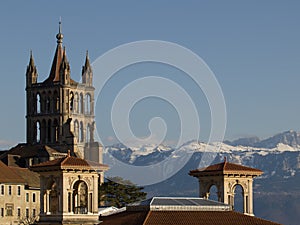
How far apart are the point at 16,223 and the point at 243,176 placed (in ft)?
204

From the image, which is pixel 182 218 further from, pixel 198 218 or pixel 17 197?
pixel 17 197

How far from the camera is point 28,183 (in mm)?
186500

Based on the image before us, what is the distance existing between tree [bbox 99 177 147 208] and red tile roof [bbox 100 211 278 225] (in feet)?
213

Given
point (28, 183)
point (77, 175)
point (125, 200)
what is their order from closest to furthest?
point (77, 175), point (125, 200), point (28, 183)

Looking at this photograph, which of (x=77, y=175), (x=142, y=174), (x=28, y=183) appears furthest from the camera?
(x=28, y=183)

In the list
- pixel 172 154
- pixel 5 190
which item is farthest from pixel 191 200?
pixel 5 190

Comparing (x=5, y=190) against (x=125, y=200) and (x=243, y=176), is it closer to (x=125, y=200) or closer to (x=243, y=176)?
(x=125, y=200)

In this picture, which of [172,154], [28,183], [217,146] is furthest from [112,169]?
[28,183]

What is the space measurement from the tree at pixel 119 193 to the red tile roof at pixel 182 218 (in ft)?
213

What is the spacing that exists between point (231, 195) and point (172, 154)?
20890 millimetres

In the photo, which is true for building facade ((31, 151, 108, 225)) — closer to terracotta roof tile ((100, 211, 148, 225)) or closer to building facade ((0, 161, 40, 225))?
terracotta roof tile ((100, 211, 148, 225))

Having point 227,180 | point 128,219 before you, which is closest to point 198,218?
point 128,219

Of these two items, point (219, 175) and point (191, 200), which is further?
point (219, 175)

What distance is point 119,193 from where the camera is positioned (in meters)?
176
